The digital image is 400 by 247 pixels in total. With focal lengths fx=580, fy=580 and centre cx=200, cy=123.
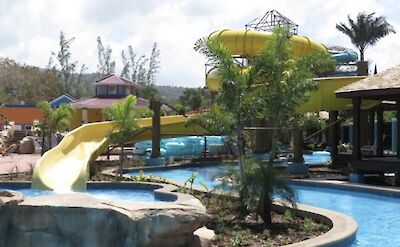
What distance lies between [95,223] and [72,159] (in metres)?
10.3

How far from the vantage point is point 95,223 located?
6434mm

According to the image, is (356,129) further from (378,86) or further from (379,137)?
(379,137)

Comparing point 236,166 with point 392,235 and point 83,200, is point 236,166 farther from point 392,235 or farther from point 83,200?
point 83,200

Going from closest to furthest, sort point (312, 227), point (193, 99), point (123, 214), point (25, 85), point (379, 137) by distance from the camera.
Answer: point (123, 214)
point (312, 227)
point (379, 137)
point (193, 99)
point (25, 85)

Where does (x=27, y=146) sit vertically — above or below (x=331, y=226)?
above

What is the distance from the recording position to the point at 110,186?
1464cm

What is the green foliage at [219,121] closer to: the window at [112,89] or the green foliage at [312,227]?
the green foliage at [312,227]

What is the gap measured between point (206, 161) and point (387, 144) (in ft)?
40.6

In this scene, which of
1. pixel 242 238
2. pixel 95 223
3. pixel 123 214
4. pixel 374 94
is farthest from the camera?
pixel 374 94

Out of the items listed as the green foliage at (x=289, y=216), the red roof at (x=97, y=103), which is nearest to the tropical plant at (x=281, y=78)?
the green foliage at (x=289, y=216)

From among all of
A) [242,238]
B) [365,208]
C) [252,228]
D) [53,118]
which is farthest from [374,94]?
[53,118]

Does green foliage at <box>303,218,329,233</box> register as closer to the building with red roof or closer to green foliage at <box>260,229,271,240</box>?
green foliage at <box>260,229,271,240</box>

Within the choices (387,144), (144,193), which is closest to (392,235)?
(144,193)

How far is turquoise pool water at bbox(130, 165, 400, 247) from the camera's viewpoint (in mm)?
8851
